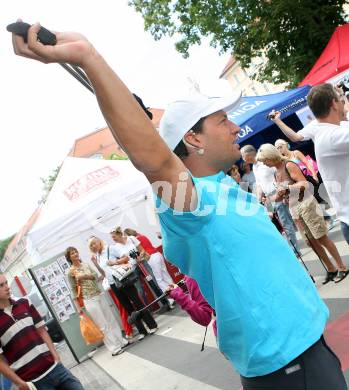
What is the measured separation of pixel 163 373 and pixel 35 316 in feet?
7.01

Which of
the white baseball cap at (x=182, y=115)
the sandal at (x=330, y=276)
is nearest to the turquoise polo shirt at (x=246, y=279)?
the white baseball cap at (x=182, y=115)

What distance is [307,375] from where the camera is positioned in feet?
4.46

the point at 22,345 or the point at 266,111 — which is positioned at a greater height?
the point at 266,111

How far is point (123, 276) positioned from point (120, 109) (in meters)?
6.66

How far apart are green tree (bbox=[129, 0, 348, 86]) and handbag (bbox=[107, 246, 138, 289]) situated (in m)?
11.2

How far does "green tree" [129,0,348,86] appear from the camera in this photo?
1489 centimetres

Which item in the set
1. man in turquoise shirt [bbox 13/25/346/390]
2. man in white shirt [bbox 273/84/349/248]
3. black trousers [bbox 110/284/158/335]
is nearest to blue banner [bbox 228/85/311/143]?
black trousers [bbox 110/284/158/335]

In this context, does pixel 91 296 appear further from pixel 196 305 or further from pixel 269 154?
pixel 196 305

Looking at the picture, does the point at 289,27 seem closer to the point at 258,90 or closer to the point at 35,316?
the point at 35,316

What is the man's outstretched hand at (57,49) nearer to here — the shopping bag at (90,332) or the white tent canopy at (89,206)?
the shopping bag at (90,332)

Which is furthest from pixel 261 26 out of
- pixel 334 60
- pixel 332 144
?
pixel 332 144

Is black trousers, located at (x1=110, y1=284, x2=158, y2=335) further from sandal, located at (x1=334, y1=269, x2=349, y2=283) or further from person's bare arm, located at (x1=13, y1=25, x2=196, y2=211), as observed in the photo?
person's bare arm, located at (x1=13, y1=25, x2=196, y2=211)

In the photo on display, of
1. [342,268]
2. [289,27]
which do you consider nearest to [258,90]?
[289,27]

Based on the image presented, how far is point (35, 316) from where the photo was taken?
3.60 metres
